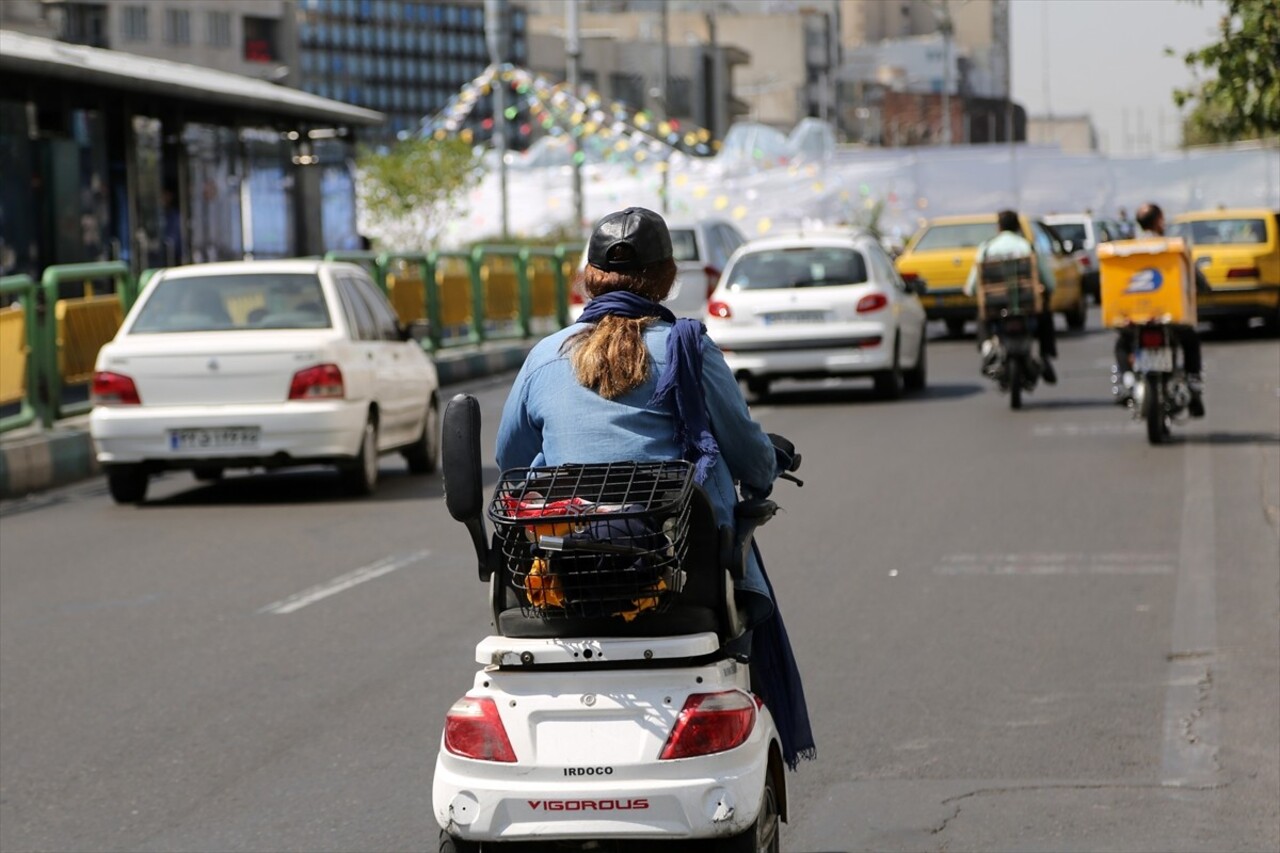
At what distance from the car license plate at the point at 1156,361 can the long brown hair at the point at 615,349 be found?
11160 millimetres

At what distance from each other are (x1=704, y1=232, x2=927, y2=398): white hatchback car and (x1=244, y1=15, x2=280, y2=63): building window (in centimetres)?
8291

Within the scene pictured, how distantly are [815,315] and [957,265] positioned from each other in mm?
9800

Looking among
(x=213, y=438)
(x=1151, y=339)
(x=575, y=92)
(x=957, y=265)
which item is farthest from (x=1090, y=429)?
(x=575, y=92)

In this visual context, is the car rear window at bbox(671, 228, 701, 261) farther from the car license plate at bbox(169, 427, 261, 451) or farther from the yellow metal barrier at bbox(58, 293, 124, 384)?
the car license plate at bbox(169, 427, 261, 451)

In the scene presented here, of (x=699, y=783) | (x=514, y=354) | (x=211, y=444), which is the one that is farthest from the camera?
(x=514, y=354)

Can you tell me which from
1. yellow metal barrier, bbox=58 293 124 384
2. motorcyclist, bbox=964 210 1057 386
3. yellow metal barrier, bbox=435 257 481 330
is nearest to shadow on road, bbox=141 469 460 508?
yellow metal barrier, bbox=58 293 124 384

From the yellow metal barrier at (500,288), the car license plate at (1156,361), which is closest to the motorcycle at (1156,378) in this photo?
the car license plate at (1156,361)

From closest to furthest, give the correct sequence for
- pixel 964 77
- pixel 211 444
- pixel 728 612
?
pixel 728 612 < pixel 211 444 < pixel 964 77

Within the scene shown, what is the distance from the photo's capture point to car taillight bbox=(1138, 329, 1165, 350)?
15.1m

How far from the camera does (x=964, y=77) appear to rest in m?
108

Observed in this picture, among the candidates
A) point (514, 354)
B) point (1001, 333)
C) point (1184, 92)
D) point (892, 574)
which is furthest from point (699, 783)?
point (514, 354)

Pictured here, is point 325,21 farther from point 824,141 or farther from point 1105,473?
point 1105,473

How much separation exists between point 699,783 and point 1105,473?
10454mm

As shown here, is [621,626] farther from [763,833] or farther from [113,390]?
[113,390]
